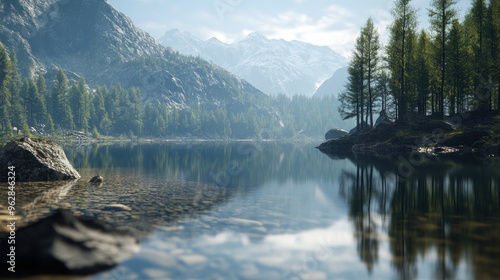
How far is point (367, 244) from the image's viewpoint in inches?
424

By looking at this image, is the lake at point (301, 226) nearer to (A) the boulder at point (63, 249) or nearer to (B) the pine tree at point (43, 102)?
(A) the boulder at point (63, 249)

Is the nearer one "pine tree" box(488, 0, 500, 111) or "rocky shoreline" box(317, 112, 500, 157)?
"rocky shoreline" box(317, 112, 500, 157)

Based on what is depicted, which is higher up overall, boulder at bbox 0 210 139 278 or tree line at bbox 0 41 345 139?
tree line at bbox 0 41 345 139

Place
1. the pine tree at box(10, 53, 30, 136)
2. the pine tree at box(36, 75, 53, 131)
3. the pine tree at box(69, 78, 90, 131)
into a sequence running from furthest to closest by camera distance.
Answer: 1. the pine tree at box(69, 78, 90, 131)
2. the pine tree at box(36, 75, 53, 131)
3. the pine tree at box(10, 53, 30, 136)

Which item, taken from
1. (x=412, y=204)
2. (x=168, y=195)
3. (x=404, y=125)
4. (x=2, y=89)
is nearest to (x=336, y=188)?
(x=412, y=204)

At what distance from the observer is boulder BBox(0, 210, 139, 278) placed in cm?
815

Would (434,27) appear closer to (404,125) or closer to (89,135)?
(404,125)

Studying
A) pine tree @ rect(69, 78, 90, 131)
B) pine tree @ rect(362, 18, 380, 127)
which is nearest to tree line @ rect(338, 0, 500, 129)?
pine tree @ rect(362, 18, 380, 127)

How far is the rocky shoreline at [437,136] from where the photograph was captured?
4544 centimetres

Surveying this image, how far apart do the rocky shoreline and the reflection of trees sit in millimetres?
23579

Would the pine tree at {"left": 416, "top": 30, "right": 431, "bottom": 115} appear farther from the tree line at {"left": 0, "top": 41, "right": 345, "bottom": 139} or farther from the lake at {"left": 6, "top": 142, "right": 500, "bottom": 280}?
the tree line at {"left": 0, "top": 41, "right": 345, "bottom": 139}

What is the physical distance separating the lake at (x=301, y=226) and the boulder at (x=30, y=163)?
2.80 metres

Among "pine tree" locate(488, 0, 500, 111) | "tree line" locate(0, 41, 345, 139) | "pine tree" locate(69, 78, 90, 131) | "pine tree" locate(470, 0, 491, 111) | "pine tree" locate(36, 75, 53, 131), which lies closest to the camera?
"pine tree" locate(488, 0, 500, 111)

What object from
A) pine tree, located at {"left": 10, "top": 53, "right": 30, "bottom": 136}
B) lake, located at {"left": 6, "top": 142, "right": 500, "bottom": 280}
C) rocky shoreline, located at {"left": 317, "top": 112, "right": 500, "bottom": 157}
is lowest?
lake, located at {"left": 6, "top": 142, "right": 500, "bottom": 280}
